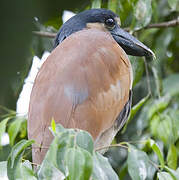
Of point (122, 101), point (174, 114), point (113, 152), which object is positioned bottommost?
point (113, 152)

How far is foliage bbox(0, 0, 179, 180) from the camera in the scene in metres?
1.54

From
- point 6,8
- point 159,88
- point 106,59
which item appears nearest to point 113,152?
point 159,88

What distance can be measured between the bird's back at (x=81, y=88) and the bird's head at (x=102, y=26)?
193 millimetres

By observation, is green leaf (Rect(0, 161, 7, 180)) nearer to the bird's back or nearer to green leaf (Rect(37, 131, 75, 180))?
green leaf (Rect(37, 131, 75, 180))

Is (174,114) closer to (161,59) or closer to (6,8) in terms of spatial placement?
(161,59)

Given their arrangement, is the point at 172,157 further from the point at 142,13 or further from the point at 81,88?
the point at 142,13

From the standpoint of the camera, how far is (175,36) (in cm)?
391

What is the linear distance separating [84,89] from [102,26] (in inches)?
27.3

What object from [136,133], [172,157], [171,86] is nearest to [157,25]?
[171,86]

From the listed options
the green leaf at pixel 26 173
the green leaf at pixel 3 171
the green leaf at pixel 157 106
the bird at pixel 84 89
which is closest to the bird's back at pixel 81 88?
the bird at pixel 84 89

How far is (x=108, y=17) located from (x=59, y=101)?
80cm

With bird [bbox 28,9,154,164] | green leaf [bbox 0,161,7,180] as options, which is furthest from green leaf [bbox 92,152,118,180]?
bird [bbox 28,9,154,164]

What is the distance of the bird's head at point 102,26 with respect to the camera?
2.83 meters

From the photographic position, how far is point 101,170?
1.61 metres
